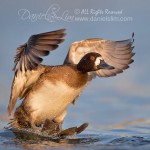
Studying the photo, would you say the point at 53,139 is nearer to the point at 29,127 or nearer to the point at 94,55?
the point at 29,127

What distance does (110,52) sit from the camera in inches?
406

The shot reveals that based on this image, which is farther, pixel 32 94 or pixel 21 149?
pixel 32 94

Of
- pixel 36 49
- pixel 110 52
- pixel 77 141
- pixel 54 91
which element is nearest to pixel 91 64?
pixel 54 91

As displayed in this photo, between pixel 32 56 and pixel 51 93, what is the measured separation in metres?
0.78

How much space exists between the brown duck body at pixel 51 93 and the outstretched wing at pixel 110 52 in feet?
2.84

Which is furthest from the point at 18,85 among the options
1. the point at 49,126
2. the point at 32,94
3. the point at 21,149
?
the point at 21,149

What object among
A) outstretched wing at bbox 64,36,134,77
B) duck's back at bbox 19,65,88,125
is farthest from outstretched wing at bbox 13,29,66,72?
outstretched wing at bbox 64,36,134,77

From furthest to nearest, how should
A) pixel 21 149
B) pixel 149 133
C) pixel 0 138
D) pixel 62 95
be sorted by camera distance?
pixel 149 133
pixel 62 95
pixel 0 138
pixel 21 149

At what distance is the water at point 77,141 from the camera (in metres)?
7.35

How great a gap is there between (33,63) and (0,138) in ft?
3.89

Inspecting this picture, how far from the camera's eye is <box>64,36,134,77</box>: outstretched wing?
1003 centimetres

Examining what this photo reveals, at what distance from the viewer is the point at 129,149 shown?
7.01m

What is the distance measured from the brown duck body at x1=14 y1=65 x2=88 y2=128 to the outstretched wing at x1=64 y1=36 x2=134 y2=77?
2.84ft

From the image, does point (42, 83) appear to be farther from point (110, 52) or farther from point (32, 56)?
point (110, 52)
